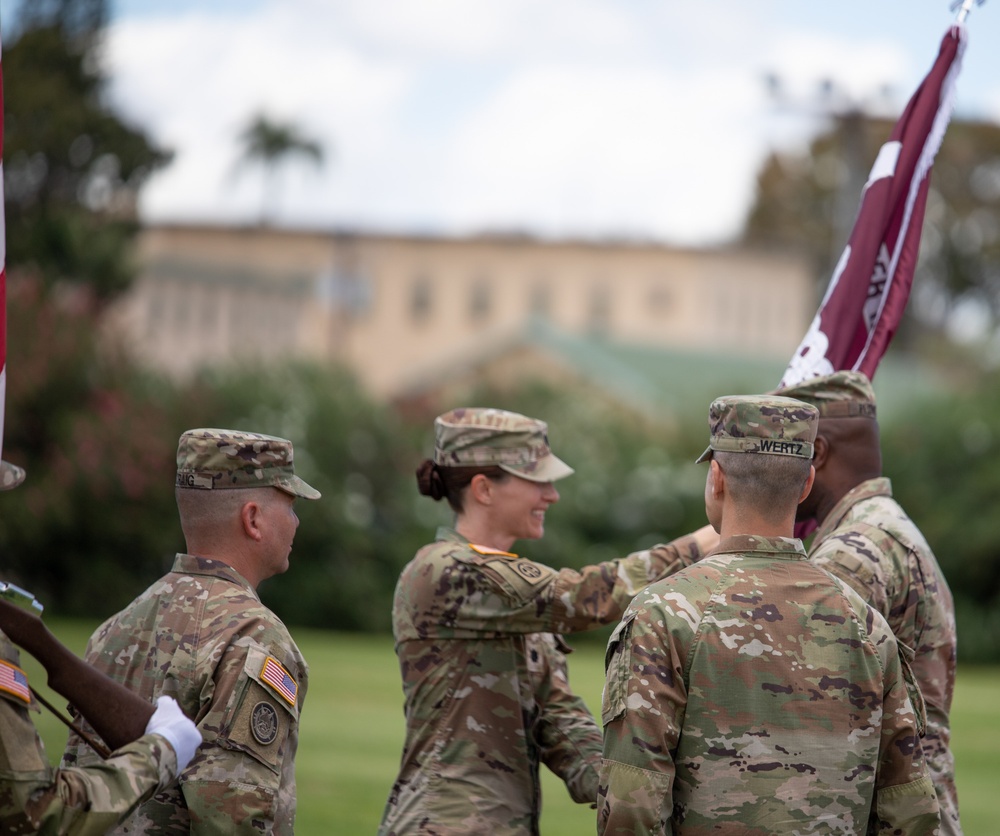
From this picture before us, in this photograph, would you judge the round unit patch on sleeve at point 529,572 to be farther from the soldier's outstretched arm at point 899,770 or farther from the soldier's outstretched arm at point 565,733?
the soldier's outstretched arm at point 899,770

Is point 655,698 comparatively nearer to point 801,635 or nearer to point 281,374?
point 801,635

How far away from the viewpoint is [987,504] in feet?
100

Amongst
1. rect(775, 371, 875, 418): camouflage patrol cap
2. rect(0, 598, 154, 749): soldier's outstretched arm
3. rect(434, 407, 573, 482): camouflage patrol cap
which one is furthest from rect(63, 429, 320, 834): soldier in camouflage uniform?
rect(775, 371, 875, 418): camouflage patrol cap

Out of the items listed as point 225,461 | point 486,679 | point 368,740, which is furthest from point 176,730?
point 368,740

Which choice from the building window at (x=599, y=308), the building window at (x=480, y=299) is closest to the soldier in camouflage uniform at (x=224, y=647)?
the building window at (x=599, y=308)

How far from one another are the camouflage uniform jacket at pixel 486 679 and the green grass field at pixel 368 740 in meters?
5.30

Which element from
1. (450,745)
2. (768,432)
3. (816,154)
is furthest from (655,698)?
(816,154)

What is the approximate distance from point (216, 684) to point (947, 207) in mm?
59209

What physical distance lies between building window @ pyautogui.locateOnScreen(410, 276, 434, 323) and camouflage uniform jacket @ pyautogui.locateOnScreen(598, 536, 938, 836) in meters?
66.8

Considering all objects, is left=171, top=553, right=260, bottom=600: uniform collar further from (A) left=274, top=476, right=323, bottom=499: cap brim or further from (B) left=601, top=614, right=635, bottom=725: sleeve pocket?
(B) left=601, top=614, right=635, bottom=725: sleeve pocket

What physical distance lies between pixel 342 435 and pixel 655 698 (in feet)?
88.4

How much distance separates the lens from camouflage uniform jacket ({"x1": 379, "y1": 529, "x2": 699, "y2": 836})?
5.10 meters

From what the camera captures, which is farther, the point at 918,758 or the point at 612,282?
the point at 612,282

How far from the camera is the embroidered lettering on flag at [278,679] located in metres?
4.24
